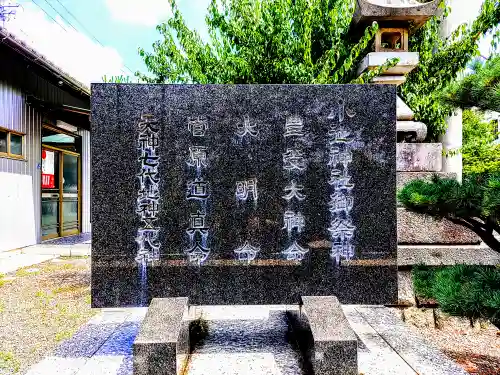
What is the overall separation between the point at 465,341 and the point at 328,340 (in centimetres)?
238

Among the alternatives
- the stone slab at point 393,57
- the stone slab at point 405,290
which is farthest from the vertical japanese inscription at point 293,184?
the stone slab at point 393,57

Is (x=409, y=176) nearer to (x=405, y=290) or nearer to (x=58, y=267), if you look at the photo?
Answer: (x=405, y=290)

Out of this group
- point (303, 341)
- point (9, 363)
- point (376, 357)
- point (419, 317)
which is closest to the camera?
point (376, 357)

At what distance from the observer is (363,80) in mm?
5367

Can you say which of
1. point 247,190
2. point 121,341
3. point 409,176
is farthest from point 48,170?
point 409,176

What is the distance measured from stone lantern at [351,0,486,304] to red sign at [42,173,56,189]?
839 cm

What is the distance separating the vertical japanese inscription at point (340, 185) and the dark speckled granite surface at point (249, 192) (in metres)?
0.02

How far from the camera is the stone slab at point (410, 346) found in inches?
107

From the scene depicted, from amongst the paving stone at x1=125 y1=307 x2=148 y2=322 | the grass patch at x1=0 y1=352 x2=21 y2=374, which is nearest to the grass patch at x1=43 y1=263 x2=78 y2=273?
the paving stone at x1=125 y1=307 x2=148 y2=322

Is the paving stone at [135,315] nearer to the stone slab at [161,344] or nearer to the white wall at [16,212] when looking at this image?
the stone slab at [161,344]

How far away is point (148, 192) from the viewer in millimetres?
3158

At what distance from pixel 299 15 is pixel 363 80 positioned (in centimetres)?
130

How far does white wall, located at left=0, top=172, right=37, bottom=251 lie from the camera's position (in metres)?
8.37

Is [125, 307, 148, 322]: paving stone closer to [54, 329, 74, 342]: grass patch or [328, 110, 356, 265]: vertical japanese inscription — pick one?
[54, 329, 74, 342]: grass patch
